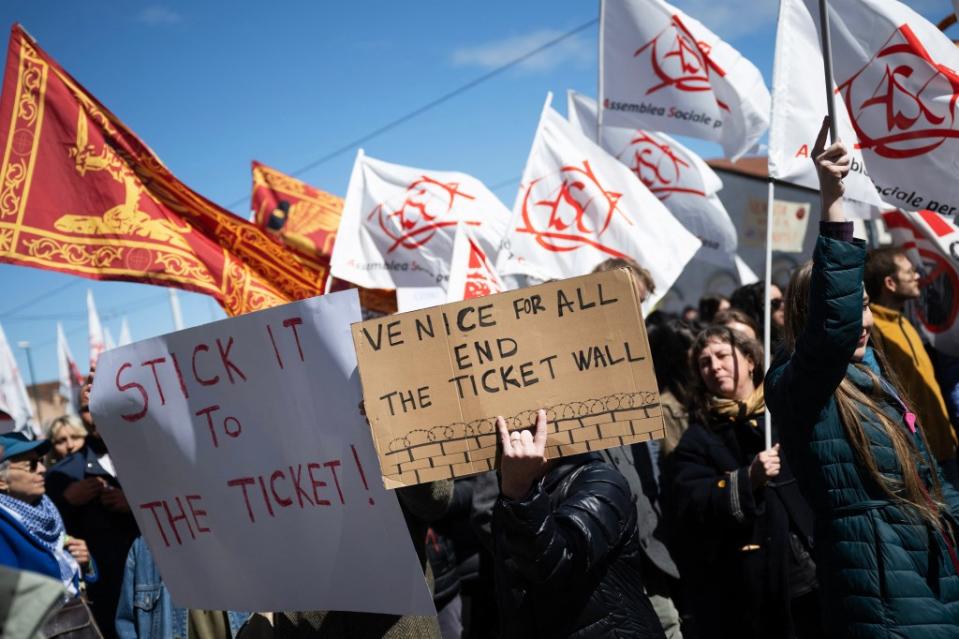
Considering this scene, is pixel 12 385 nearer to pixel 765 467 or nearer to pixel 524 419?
pixel 765 467

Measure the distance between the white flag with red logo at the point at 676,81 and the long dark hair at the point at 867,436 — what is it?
4.22 meters

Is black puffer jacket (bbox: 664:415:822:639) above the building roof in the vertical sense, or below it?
below

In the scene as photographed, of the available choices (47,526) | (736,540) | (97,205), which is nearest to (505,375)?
(736,540)

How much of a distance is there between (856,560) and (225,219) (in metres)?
3.53

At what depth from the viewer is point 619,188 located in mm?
6715

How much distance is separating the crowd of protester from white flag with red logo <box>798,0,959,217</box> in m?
1.01

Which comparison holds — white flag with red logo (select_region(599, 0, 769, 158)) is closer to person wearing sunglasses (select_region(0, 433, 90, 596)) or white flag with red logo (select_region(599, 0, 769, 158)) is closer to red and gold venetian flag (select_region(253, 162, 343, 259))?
red and gold venetian flag (select_region(253, 162, 343, 259))

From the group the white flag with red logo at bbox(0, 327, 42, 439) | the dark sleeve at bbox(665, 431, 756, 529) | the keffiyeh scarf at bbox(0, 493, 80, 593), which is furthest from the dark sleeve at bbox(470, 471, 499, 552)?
the white flag with red logo at bbox(0, 327, 42, 439)

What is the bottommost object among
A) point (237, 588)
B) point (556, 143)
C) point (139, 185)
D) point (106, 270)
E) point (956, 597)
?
point (956, 597)

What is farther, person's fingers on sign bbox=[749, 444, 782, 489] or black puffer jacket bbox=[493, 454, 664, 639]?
person's fingers on sign bbox=[749, 444, 782, 489]

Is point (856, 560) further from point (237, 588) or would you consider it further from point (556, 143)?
point (556, 143)

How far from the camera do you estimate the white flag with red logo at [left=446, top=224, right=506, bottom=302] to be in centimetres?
445

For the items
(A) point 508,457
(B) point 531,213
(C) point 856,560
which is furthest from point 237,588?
(B) point 531,213

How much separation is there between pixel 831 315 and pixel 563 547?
0.89m
